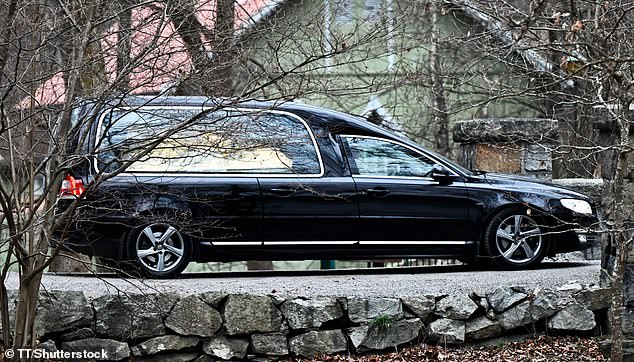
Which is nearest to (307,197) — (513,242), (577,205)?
(513,242)

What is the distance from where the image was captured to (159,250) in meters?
9.79

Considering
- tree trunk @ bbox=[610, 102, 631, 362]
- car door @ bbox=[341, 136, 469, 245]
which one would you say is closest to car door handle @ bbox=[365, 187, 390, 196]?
car door @ bbox=[341, 136, 469, 245]

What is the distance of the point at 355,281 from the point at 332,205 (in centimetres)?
79

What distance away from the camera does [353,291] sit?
8.83 metres

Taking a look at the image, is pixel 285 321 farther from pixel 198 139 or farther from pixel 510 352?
pixel 510 352

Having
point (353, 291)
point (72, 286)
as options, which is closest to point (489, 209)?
point (353, 291)

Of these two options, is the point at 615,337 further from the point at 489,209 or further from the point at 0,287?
the point at 0,287

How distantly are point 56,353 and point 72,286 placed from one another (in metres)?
1.27

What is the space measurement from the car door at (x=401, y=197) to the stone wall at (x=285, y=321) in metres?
1.63

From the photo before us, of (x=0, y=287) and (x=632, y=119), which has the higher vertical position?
(x=632, y=119)

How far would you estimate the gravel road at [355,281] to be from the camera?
8.75m

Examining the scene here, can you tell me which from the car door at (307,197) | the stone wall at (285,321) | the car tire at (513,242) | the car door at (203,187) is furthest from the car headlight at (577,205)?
the car door at (203,187)

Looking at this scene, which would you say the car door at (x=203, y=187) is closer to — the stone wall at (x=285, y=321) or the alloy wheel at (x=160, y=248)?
the alloy wheel at (x=160, y=248)

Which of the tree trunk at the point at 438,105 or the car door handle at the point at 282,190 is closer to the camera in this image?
the car door handle at the point at 282,190
